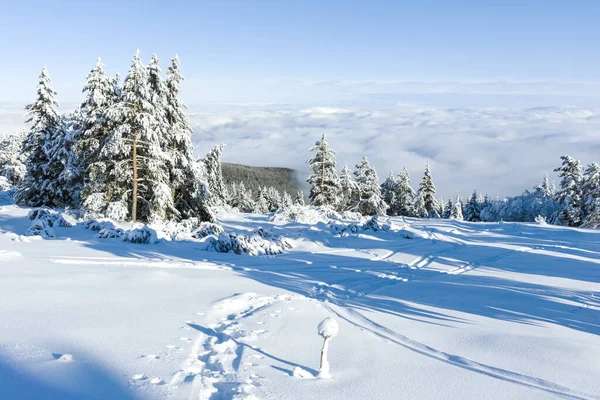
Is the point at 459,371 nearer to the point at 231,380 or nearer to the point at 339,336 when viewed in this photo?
the point at 339,336

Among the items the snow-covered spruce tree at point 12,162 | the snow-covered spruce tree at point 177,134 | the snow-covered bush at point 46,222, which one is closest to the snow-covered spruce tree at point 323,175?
the snow-covered spruce tree at point 177,134

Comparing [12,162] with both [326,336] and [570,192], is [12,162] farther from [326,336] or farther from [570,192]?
[570,192]

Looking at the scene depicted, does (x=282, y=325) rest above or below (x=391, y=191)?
below

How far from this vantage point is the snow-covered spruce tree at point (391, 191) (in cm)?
5162

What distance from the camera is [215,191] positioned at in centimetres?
2861

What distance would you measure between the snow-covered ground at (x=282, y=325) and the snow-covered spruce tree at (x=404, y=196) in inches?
1467

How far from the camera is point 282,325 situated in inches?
253

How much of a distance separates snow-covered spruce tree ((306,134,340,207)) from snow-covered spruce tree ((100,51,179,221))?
19.4m

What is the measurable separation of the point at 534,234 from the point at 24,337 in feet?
73.8

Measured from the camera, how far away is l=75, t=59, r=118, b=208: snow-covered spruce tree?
20859mm

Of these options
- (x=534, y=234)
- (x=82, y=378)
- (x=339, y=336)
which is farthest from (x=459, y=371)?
(x=534, y=234)

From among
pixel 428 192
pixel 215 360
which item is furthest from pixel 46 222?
pixel 428 192

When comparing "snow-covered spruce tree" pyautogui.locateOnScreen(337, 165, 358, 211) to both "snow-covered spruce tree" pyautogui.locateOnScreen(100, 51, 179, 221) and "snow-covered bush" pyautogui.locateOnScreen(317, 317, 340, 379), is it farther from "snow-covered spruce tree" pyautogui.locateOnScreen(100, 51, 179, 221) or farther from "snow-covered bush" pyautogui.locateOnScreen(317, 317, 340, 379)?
"snow-covered bush" pyautogui.locateOnScreen(317, 317, 340, 379)

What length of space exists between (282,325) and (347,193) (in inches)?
1531
